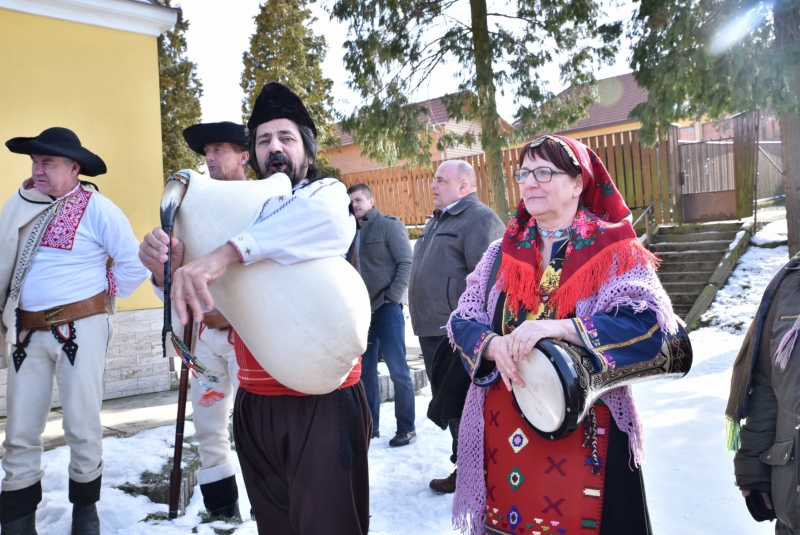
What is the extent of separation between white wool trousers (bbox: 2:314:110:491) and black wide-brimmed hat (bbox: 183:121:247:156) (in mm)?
1115

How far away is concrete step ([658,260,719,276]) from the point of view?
380 inches

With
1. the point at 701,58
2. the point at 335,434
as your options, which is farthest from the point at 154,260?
the point at 701,58

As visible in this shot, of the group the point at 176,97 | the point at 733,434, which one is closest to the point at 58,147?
the point at 733,434

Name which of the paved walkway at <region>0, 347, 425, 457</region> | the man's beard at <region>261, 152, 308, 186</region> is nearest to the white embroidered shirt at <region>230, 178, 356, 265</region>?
the man's beard at <region>261, 152, 308, 186</region>

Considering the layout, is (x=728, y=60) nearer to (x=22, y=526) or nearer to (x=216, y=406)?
(x=216, y=406)

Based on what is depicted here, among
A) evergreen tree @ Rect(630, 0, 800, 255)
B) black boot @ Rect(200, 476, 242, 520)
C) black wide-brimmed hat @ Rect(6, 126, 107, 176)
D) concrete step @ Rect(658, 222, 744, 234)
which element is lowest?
black boot @ Rect(200, 476, 242, 520)

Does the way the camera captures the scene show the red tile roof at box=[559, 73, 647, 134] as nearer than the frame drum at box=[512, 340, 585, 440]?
No

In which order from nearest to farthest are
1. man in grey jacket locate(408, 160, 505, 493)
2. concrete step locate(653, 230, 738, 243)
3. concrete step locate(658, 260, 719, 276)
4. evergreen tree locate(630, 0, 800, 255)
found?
man in grey jacket locate(408, 160, 505, 493)
evergreen tree locate(630, 0, 800, 255)
concrete step locate(658, 260, 719, 276)
concrete step locate(653, 230, 738, 243)

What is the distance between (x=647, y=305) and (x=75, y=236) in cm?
276

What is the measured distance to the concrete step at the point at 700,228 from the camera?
10578 mm

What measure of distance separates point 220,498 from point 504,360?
7.13 feet

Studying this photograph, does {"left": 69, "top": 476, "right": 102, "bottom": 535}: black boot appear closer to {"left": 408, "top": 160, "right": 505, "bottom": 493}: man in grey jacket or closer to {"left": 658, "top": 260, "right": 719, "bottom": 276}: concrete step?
{"left": 408, "top": 160, "right": 505, "bottom": 493}: man in grey jacket

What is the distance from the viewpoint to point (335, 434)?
190 cm

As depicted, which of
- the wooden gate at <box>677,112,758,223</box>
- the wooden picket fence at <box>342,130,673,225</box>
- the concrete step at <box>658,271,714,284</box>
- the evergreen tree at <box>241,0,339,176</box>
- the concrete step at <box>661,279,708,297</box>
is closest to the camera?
the concrete step at <box>661,279,708,297</box>
